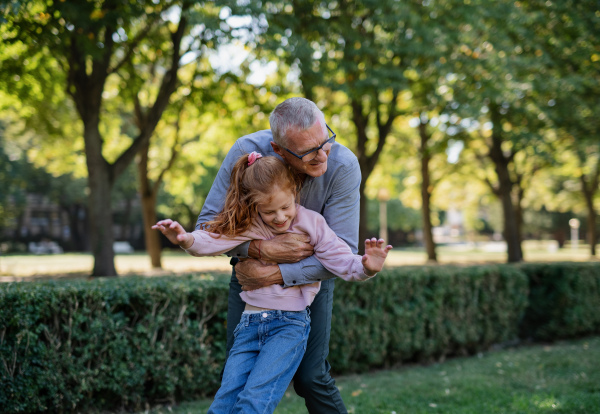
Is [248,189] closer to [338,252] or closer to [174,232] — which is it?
[174,232]

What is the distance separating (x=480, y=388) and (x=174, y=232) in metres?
4.33

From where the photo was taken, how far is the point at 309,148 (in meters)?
2.53

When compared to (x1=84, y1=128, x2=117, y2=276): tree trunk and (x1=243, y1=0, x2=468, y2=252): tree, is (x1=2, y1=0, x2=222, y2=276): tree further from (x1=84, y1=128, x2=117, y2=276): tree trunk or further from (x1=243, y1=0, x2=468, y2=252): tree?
(x1=243, y1=0, x2=468, y2=252): tree

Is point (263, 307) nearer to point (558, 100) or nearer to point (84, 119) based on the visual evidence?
point (84, 119)

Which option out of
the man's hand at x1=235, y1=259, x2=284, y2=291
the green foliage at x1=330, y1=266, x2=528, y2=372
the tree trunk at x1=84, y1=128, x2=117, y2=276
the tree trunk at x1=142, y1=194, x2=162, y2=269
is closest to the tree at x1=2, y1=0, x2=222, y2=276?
the tree trunk at x1=84, y1=128, x2=117, y2=276

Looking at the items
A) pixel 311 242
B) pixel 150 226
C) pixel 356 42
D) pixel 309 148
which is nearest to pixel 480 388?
pixel 311 242

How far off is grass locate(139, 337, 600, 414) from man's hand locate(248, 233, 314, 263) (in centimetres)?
269

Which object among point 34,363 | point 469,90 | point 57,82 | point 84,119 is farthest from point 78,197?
point 34,363

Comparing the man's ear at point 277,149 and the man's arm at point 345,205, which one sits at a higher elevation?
the man's ear at point 277,149

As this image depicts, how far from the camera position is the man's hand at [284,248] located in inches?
105

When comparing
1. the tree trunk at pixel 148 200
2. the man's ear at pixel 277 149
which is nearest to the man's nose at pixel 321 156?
the man's ear at pixel 277 149

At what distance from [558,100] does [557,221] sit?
1753 inches

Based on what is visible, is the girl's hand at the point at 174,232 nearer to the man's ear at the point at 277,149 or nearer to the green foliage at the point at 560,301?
the man's ear at the point at 277,149

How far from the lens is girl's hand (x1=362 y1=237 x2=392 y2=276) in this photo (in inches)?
94.7
